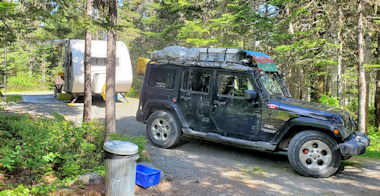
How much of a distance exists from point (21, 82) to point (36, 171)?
3272 centimetres

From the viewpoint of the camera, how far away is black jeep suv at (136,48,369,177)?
19.4 ft

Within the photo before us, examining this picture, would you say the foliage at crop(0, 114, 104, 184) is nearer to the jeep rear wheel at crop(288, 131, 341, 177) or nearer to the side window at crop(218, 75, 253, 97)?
the side window at crop(218, 75, 253, 97)

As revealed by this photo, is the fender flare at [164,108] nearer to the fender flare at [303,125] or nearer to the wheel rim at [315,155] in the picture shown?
the fender flare at [303,125]

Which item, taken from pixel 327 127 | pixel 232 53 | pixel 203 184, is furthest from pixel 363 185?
pixel 232 53

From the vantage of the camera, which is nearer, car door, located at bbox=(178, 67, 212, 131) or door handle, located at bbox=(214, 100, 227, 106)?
door handle, located at bbox=(214, 100, 227, 106)

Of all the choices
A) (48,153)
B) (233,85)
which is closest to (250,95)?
(233,85)

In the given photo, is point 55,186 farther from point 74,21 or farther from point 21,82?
point 21,82

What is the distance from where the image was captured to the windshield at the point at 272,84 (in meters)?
6.85

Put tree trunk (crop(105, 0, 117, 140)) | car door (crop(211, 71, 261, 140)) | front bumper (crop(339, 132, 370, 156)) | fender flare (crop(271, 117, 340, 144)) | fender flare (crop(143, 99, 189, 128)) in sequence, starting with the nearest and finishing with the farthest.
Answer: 1. front bumper (crop(339, 132, 370, 156))
2. fender flare (crop(271, 117, 340, 144))
3. tree trunk (crop(105, 0, 117, 140))
4. car door (crop(211, 71, 261, 140))
5. fender flare (crop(143, 99, 189, 128))

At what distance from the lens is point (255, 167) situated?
6.46m

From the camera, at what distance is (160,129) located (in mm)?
7844

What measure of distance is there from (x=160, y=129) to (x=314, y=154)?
381cm

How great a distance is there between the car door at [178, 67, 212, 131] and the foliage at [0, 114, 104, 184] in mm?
2223

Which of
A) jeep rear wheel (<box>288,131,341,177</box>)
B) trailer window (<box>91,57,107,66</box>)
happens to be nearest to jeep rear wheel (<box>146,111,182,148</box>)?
jeep rear wheel (<box>288,131,341,177</box>)
